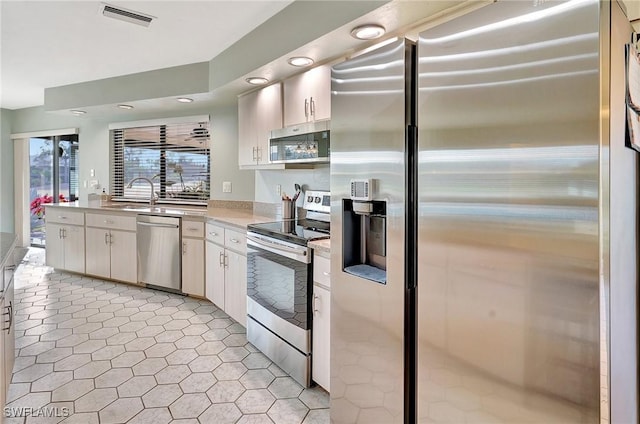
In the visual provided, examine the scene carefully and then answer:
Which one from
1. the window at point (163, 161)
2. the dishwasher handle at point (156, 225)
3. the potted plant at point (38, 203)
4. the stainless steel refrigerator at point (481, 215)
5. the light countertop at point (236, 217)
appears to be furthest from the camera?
the potted plant at point (38, 203)

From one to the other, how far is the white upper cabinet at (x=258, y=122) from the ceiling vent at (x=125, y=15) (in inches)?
39.4

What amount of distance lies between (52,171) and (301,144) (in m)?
5.64

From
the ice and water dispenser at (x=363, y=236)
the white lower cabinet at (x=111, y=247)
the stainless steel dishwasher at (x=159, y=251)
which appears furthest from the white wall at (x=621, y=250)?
the white lower cabinet at (x=111, y=247)

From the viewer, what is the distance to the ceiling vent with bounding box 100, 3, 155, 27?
2.45 m

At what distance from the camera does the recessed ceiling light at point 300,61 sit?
8.16ft

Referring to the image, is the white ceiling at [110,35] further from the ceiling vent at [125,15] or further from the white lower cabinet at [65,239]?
the white lower cabinet at [65,239]

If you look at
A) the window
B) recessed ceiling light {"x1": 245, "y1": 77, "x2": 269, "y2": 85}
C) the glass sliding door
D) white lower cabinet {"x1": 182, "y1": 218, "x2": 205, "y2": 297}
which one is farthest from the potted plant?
recessed ceiling light {"x1": 245, "y1": 77, "x2": 269, "y2": 85}

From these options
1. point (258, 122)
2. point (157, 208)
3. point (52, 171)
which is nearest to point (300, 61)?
point (258, 122)

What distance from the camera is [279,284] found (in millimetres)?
2344

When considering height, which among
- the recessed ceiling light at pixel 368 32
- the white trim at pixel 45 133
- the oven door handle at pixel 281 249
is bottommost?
the oven door handle at pixel 281 249

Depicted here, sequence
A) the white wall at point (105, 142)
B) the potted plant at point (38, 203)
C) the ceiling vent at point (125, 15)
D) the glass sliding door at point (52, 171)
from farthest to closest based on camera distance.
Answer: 1. the potted plant at point (38, 203)
2. the glass sliding door at point (52, 171)
3. the white wall at point (105, 142)
4. the ceiling vent at point (125, 15)

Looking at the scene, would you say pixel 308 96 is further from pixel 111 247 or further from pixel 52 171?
pixel 52 171

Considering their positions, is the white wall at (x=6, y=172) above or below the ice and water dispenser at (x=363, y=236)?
above

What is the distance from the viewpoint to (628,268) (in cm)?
106
